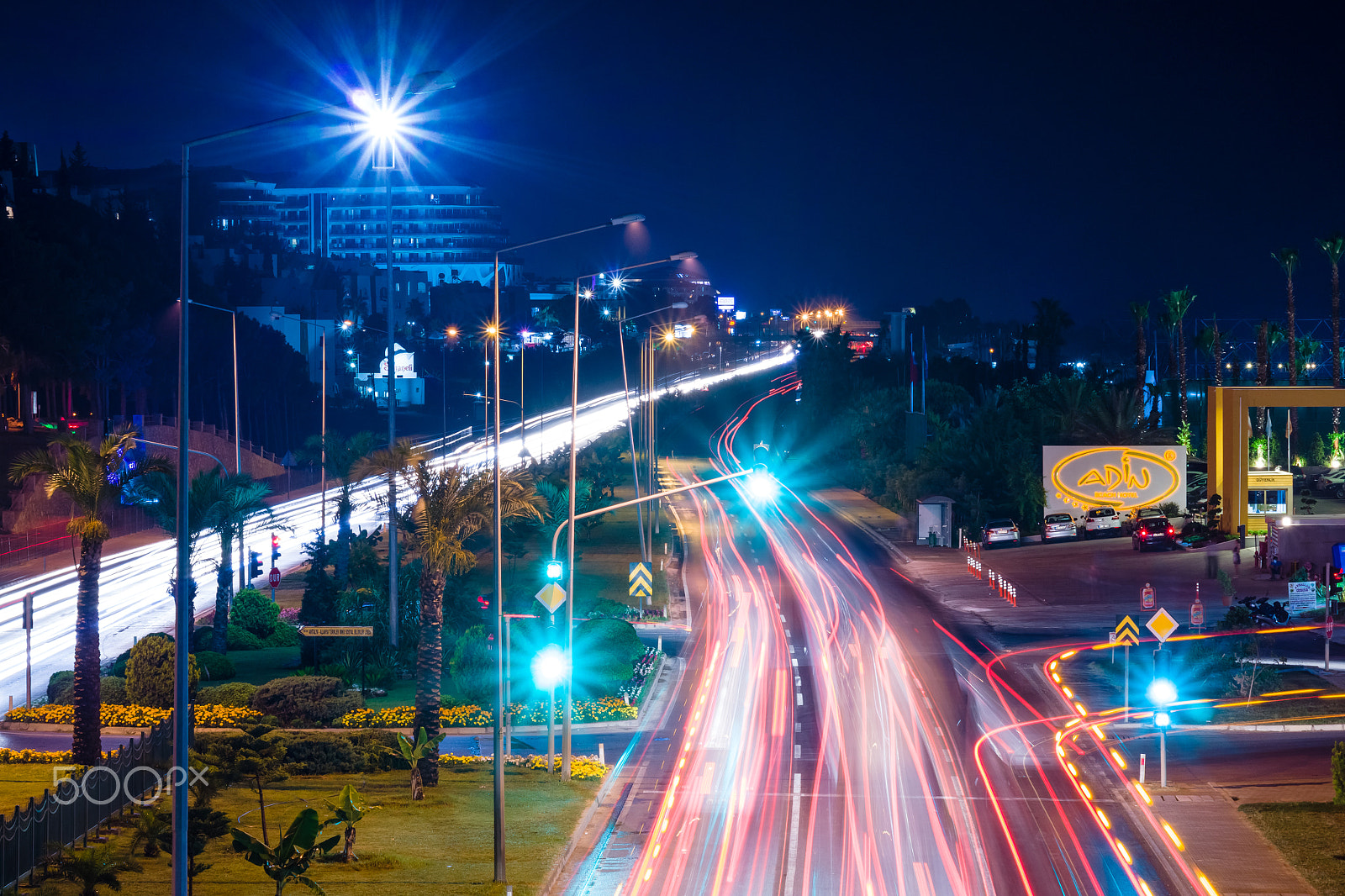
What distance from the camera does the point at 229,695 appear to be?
2878cm

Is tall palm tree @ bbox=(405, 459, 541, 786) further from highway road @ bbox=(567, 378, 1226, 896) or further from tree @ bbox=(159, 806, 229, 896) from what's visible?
tree @ bbox=(159, 806, 229, 896)

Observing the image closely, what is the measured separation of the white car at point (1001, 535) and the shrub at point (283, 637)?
103 feet

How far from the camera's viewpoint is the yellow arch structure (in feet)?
172

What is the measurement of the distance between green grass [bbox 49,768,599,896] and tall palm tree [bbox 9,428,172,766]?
3793mm

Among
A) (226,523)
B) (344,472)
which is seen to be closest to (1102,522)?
(344,472)

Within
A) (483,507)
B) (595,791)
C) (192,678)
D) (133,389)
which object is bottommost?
(595,791)

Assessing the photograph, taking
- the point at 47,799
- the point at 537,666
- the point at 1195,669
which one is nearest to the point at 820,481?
the point at 1195,669

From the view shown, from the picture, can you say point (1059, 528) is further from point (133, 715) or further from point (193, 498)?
point (133, 715)

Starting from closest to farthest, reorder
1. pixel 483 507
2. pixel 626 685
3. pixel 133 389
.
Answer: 1. pixel 483 507
2. pixel 626 685
3. pixel 133 389

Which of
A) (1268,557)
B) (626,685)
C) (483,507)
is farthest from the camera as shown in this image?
(1268,557)

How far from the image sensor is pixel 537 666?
25078 mm

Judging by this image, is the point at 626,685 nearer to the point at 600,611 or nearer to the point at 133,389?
the point at 600,611

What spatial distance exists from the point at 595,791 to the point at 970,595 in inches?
971

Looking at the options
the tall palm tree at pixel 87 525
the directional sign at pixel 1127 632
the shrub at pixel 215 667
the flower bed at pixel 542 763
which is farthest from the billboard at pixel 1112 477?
the tall palm tree at pixel 87 525
